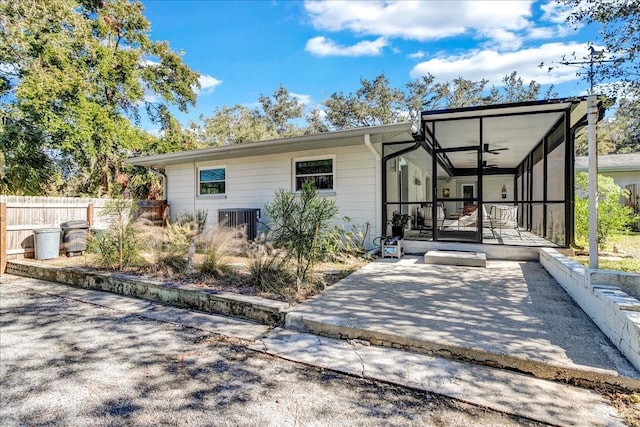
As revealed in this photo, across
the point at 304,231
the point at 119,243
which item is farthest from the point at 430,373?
the point at 119,243

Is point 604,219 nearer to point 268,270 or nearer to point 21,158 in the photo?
point 268,270

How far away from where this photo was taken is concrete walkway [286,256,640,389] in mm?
2462

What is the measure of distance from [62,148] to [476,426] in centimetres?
1533

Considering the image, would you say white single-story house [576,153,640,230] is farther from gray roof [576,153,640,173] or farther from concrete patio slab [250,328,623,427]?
concrete patio slab [250,328,623,427]

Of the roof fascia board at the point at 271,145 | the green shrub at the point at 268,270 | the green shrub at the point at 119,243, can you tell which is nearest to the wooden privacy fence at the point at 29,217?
the green shrub at the point at 119,243

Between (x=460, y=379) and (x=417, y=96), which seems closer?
(x=460, y=379)

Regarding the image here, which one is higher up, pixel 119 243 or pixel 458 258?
pixel 119 243

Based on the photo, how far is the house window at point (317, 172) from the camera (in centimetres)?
810

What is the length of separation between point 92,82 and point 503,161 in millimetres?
17051

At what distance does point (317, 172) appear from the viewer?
8289 mm

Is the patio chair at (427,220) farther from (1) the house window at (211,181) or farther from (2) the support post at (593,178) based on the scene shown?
(1) the house window at (211,181)

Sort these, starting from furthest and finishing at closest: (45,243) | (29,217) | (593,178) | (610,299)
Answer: (29,217) → (45,243) → (593,178) → (610,299)

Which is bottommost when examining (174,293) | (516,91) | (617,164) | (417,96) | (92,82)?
(174,293)

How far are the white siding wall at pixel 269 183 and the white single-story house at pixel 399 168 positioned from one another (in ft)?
0.08
